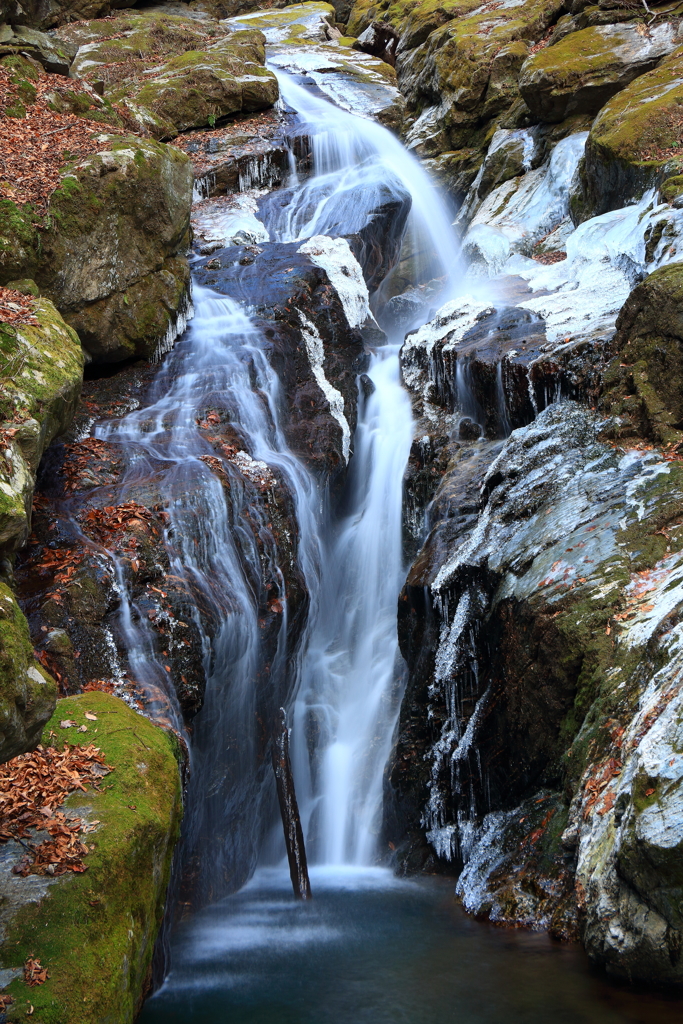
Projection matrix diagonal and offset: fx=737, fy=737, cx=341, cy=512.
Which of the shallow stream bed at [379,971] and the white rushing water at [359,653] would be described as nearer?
the shallow stream bed at [379,971]

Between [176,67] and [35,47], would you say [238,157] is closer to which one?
[176,67]

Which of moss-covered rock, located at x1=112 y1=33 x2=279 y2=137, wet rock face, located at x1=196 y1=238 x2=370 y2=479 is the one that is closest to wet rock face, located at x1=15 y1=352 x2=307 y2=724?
wet rock face, located at x1=196 y1=238 x2=370 y2=479

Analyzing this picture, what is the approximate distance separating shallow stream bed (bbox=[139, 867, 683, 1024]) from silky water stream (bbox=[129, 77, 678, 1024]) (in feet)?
0.05

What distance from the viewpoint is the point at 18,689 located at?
3576 millimetres

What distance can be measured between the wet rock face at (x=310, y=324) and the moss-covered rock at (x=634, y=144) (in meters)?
4.37

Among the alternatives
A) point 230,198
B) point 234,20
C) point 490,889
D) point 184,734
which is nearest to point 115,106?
point 230,198

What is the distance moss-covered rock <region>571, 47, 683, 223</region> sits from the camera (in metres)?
11.1

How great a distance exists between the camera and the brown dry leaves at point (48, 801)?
4.21 meters

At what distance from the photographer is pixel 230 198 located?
17.2 m

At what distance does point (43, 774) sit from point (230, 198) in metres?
15.4

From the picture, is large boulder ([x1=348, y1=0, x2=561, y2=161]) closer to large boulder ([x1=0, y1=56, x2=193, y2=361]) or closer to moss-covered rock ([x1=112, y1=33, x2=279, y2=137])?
moss-covered rock ([x1=112, y1=33, x2=279, y2=137])

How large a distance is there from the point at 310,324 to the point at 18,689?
31.6 feet

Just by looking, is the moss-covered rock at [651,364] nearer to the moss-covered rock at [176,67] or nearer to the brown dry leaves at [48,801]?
the brown dry leaves at [48,801]

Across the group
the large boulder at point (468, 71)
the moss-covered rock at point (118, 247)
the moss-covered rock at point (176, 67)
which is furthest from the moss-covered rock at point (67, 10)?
the moss-covered rock at point (118, 247)
